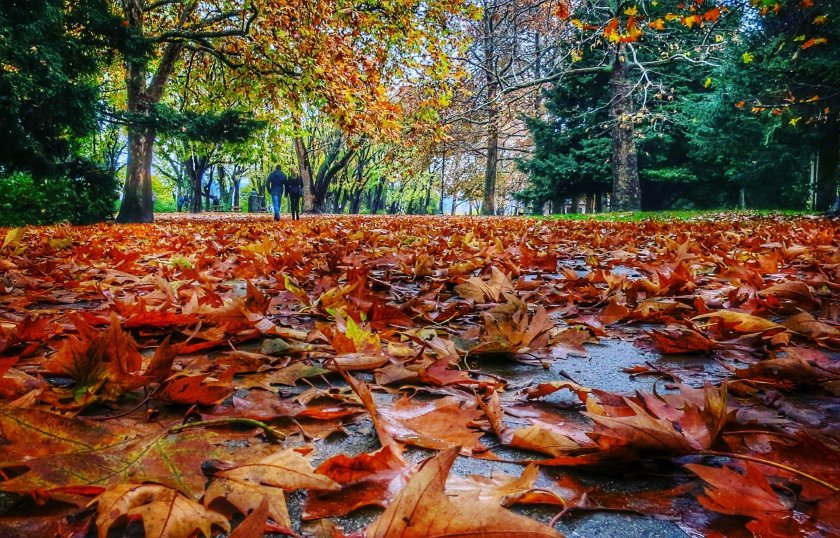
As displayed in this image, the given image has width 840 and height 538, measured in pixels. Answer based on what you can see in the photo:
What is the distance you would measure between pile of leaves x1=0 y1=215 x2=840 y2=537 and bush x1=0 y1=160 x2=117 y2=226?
956 cm

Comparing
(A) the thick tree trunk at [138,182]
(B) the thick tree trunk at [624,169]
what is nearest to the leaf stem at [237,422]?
(A) the thick tree trunk at [138,182]

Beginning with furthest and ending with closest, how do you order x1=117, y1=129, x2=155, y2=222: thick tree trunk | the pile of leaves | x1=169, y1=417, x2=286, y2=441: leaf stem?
x1=117, y1=129, x2=155, y2=222: thick tree trunk, x1=169, y1=417, x2=286, y2=441: leaf stem, the pile of leaves

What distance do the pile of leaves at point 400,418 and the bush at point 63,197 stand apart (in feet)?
31.4

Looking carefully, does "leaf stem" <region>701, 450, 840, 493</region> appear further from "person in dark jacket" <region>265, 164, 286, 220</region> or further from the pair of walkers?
"person in dark jacket" <region>265, 164, 286, 220</region>

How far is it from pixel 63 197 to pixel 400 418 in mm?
11584

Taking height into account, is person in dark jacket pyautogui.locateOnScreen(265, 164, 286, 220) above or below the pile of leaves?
above

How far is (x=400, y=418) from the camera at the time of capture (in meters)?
0.99

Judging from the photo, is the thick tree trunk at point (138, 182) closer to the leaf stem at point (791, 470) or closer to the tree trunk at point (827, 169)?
the leaf stem at point (791, 470)

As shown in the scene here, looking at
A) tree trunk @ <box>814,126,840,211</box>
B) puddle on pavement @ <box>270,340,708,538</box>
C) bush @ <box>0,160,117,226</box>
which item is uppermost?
tree trunk @ <box>814,126,840,211</box>

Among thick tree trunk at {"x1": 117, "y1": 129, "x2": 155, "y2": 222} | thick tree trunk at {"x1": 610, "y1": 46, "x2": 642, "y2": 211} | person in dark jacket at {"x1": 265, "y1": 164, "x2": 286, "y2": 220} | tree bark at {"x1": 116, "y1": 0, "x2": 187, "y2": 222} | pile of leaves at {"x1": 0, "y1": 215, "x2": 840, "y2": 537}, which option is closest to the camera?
pile of leaves at {"x1": 0, "y1": 215, "x2": 840, "y2": 537}

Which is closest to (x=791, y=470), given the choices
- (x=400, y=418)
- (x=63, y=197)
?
(x=400, y=418)

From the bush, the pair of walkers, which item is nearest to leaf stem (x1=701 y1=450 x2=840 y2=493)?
the bush

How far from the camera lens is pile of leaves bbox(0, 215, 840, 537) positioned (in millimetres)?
651

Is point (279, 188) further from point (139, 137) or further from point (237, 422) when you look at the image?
point (237, 422)
